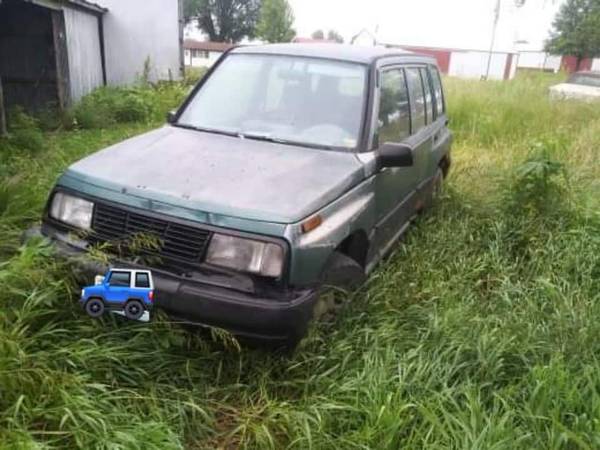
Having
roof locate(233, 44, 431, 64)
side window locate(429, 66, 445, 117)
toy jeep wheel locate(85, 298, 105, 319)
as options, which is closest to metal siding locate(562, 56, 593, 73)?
side window locate(429, 66, 445, 117)

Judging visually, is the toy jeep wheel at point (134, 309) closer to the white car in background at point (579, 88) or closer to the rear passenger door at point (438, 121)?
the rear passenger door at point (438, 121)

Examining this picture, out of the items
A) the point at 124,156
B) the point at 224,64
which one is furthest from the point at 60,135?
the point at 124,156

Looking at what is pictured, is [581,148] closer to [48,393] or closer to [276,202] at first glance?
[276,202]

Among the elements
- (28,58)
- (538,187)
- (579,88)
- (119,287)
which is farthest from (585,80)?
(119,287)

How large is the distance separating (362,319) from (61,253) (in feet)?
6.01

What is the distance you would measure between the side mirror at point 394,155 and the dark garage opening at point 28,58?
8176 mm

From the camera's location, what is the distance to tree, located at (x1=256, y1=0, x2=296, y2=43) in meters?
49.4

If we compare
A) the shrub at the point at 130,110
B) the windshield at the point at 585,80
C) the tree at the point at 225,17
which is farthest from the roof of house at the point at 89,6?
the tree at the point at 225,17

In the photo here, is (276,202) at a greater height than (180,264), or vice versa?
(276,202)

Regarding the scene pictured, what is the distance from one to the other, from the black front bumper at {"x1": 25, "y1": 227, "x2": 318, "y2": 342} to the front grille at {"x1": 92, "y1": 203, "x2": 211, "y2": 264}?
0.37 feet

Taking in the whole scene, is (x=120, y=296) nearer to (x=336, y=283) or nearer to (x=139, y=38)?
(x=336, y=283)

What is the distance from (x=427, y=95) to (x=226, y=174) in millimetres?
2900

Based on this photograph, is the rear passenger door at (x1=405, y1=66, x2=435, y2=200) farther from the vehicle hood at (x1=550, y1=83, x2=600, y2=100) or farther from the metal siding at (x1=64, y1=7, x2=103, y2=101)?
the vehicle hood at (x1=550, y1=83, x2=600, y2=100)

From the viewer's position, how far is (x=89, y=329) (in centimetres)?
279
